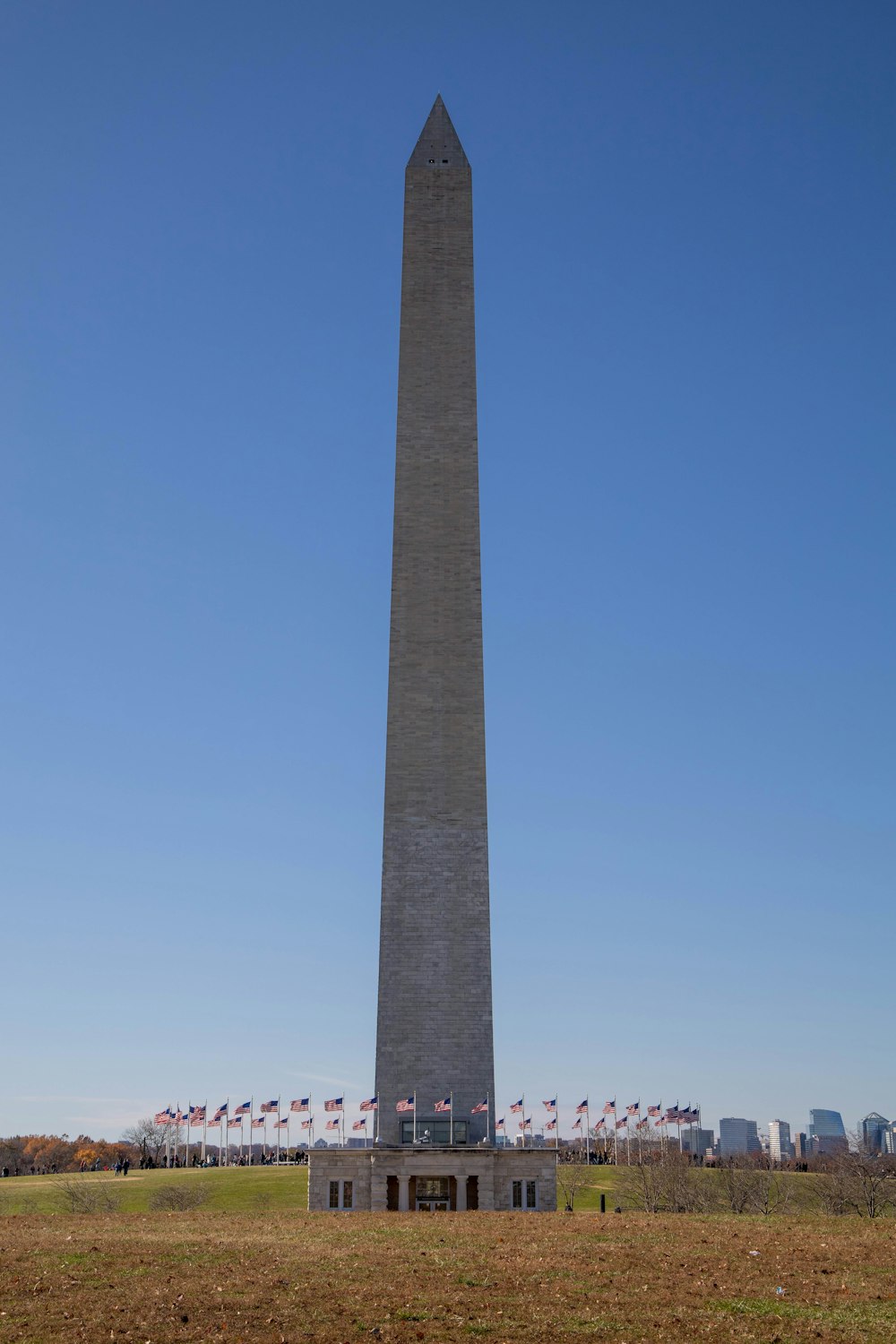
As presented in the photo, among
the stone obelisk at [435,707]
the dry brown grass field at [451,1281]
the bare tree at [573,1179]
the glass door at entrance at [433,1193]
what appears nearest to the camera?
the dry brown grass field at [451,1281]

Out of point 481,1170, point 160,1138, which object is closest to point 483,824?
point 481,1170

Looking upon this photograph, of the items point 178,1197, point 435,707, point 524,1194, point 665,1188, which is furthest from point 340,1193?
point 665,1188

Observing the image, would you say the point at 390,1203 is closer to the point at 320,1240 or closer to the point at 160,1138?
the point at 320,1240

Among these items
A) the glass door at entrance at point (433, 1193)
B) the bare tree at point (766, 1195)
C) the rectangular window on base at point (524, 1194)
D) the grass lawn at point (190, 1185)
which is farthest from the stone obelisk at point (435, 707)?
the grass lawn at point (190, 1185)

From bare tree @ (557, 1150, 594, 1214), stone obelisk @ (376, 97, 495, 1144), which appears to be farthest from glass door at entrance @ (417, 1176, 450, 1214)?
bare tree @ (557, 1150, 594, 1214)

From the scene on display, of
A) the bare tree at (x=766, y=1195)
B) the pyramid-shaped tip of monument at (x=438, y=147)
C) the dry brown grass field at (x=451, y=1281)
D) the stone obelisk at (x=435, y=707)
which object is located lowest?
the dry brown grass field at (x=451, y=1281)

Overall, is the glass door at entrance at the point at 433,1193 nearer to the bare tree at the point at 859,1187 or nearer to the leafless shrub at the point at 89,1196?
the leafless shrub at the point at 89,1196
